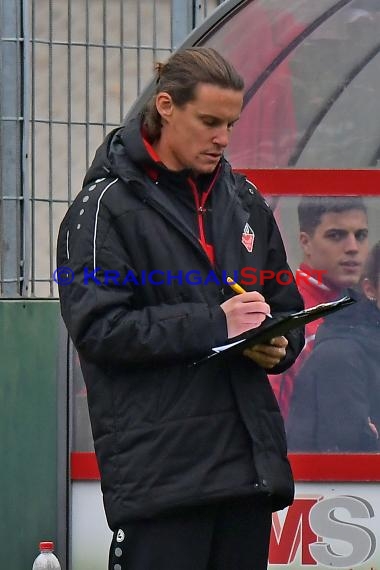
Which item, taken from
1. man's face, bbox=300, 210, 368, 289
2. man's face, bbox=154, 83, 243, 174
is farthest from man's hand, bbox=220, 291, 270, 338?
man's face, bbox=300, 210, 368, 289

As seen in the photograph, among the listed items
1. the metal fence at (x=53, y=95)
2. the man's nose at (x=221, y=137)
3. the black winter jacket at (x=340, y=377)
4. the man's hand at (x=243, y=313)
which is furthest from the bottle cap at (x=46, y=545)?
the man's nose at (x=221, y=137)

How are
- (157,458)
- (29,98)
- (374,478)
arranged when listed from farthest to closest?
(29,98)
(374,478)
(157,458)

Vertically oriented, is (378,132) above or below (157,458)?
above

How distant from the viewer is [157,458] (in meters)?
3.04

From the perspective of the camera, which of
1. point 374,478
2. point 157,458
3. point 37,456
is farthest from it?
point 37,456

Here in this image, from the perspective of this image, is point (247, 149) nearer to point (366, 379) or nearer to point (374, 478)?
point (366, 379)

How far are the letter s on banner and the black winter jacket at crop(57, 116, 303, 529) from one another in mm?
1564

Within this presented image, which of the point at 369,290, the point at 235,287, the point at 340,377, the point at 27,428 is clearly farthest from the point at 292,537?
the point at 235,287

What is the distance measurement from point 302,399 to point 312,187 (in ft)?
2.43

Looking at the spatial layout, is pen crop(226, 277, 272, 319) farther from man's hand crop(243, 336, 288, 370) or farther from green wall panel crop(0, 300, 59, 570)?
green wall panel crop(0, 300, 59, 570)

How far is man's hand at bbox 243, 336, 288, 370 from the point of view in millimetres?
3125

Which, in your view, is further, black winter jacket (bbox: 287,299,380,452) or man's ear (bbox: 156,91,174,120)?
black winter jacket (bbox: 287,299,380,452)

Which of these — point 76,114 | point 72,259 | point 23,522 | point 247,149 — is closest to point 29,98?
point 76,114

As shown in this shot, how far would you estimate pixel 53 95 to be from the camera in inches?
228
